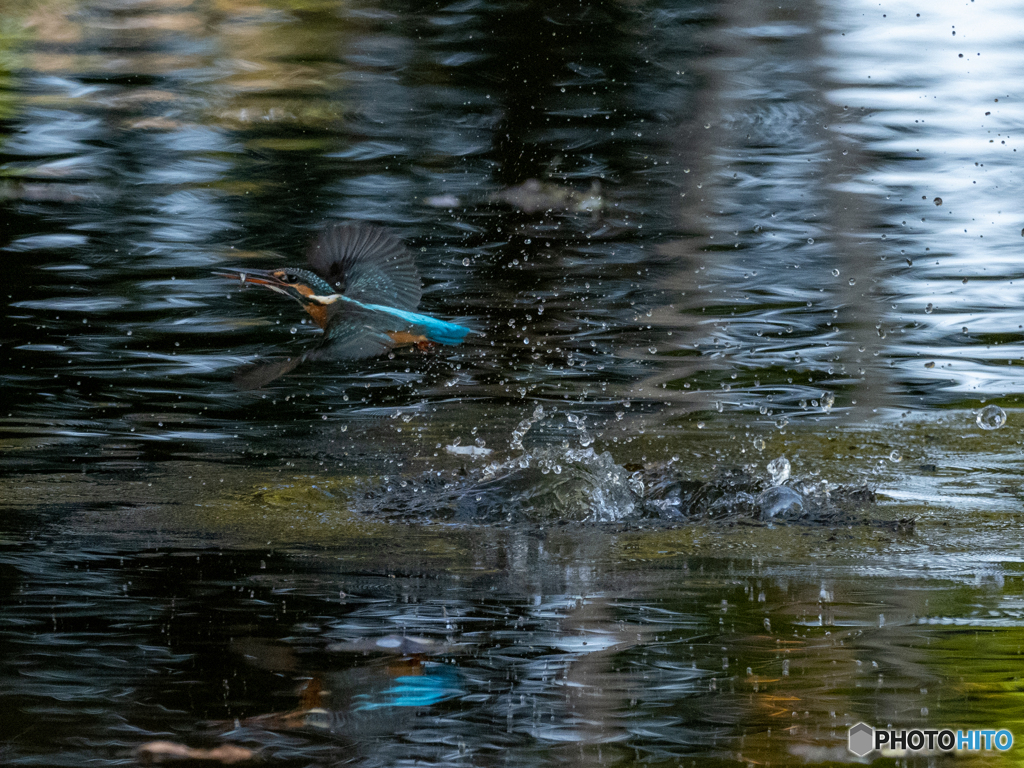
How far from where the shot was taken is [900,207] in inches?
307

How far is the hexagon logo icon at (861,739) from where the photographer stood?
2.43m

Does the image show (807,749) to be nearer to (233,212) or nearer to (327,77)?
(233,212)

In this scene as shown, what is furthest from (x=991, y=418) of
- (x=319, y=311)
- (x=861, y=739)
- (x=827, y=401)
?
(x=861, y=739)

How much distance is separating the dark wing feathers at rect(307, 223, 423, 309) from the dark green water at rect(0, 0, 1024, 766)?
0.72 metres

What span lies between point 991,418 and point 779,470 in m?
1.46

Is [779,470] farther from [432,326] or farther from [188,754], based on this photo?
[188,754]

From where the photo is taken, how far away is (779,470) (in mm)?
4797

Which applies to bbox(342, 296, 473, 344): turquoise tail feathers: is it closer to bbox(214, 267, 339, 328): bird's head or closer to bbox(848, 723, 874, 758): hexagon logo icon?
bbox(214, 267, 339, 328): bird's head

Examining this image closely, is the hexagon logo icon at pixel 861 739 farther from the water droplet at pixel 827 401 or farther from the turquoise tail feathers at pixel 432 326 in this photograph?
the water droplet at pixel 827 401

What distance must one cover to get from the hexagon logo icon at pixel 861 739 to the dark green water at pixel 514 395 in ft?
0.28

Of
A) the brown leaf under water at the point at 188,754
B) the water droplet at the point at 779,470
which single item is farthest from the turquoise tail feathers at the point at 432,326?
the brown leaf under water at the point at 188,754

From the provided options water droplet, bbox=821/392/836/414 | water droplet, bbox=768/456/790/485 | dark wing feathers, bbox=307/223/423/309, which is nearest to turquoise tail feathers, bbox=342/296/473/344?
dark wing feathers, bbox=307/223/423/309

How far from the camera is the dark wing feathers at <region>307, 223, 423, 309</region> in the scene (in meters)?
4.69

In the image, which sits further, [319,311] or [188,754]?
[319,311]
